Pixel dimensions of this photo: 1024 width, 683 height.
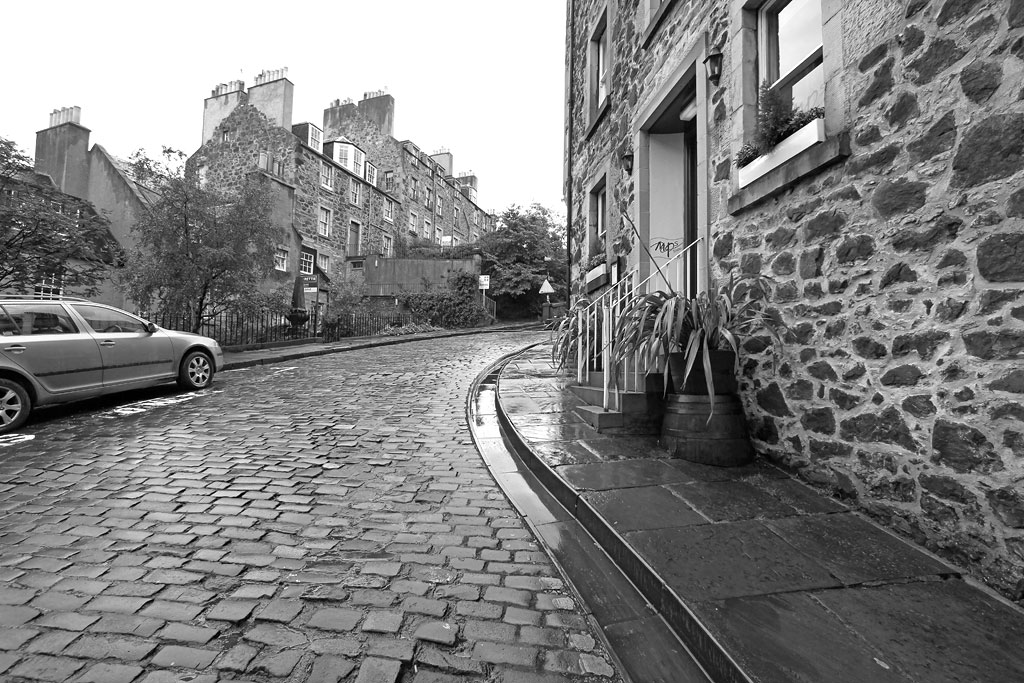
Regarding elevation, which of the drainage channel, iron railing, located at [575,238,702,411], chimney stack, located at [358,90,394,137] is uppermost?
chimney stack, located at [358,90,394,137]

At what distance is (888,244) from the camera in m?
2.85

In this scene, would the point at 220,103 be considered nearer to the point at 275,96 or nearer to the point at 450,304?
the point at 275,96

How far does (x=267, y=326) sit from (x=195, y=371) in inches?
298

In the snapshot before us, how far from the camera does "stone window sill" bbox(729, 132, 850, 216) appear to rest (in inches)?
124

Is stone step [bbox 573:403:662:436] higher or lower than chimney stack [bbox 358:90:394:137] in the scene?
lower

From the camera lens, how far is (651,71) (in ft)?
21.5

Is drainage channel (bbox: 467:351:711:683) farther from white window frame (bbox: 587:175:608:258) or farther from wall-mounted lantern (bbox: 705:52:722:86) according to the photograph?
white window frame (bbox: 587:175:608:258)

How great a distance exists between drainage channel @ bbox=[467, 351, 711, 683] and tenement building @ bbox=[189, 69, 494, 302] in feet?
49.6

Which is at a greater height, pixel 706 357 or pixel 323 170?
pixel 323 170

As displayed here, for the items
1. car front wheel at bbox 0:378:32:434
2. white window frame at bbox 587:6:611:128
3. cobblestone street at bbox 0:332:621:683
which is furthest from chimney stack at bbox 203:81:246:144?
cobblestone street at bbox 0:332:621:683

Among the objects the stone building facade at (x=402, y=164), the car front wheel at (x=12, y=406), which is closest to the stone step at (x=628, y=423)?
the car front wheel at (x=12, y=406)

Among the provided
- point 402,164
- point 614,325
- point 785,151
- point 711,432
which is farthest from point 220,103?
point 711,432

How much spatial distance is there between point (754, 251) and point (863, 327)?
127cm

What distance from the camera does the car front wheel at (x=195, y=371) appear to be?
784 centimetres
